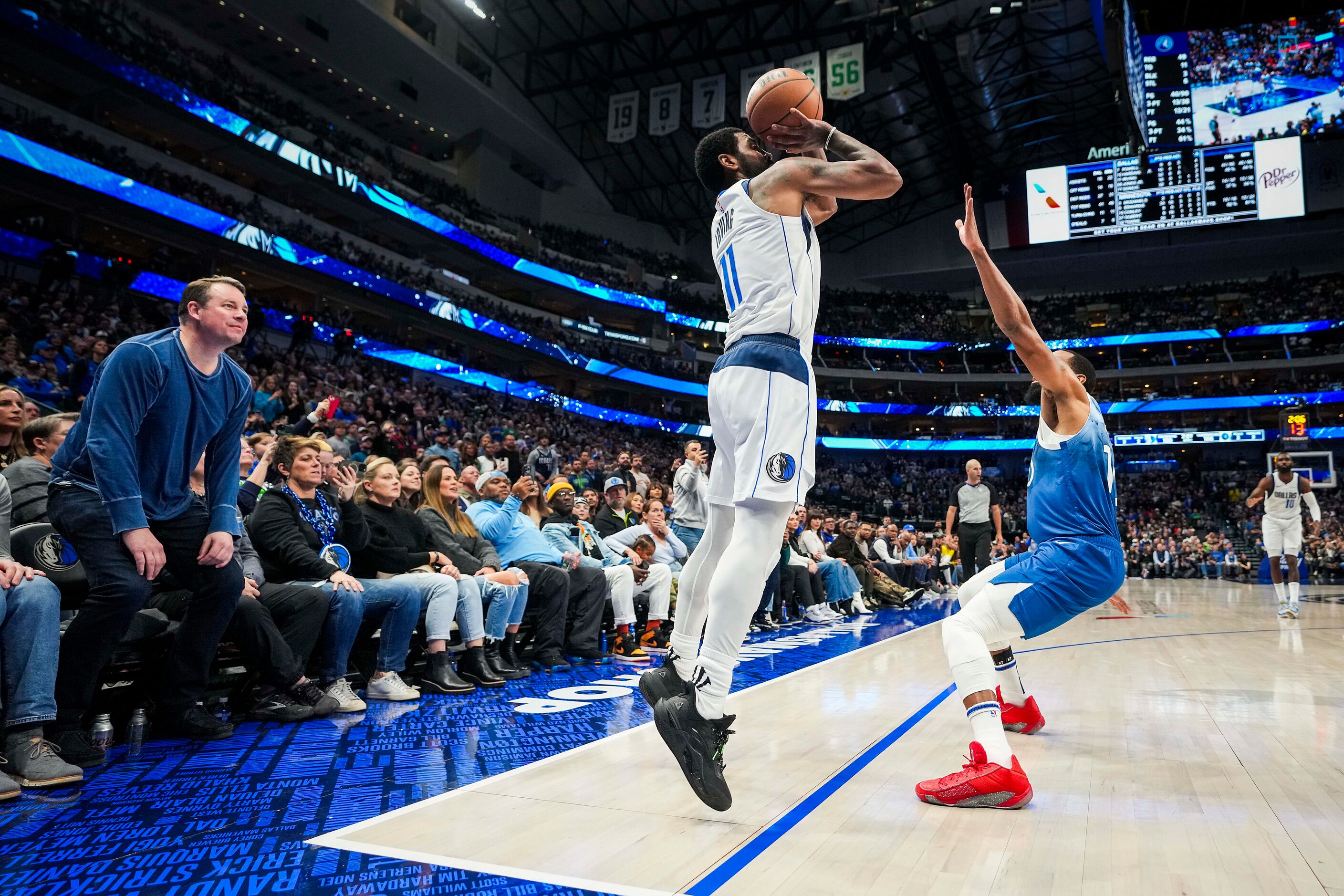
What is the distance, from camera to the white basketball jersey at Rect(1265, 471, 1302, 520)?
933cm

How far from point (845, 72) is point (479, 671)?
53.8ft

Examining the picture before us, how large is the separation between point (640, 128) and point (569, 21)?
14.2 ft

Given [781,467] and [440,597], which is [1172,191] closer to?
[440,597]

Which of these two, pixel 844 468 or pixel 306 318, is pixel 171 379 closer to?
pixel 306 318

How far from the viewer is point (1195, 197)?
83.6ft

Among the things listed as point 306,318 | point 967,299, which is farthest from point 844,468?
point 306,318

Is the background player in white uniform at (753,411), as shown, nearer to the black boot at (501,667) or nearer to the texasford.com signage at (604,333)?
the black boot at (501,667)

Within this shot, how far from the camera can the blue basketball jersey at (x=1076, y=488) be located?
2.86 metres

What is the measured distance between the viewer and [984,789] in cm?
224

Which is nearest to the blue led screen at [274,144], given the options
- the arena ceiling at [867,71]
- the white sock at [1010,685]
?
the arena ceiling at [867,71]

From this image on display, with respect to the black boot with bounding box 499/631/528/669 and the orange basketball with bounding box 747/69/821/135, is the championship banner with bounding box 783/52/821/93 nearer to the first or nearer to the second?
the black boot with bounding box 499/631/528/669

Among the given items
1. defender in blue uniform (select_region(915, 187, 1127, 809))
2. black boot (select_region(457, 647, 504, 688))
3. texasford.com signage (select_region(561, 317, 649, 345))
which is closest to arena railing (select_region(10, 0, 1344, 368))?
texasford.com signage (select_region(561, 317, 649, 345))

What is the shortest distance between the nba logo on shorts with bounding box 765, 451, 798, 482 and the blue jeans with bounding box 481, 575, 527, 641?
2832 millimetres

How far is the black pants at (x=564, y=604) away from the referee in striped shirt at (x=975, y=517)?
415 centimetres
